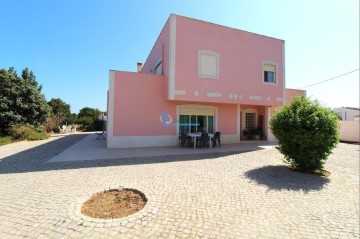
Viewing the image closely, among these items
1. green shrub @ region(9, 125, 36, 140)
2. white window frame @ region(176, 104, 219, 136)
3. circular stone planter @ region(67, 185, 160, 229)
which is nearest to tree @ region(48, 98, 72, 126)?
green shrub @ region(9, 125, 36, 140)

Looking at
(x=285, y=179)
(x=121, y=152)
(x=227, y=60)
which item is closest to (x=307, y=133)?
(x=285, y=179)

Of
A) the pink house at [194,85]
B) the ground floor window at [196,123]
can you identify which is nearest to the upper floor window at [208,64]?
the pink house at [194,85]

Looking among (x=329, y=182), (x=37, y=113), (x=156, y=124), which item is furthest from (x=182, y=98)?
(x=37, y=113)

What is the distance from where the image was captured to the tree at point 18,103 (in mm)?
14758

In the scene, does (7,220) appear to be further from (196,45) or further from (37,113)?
(37,113)

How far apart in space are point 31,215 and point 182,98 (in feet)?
26.5

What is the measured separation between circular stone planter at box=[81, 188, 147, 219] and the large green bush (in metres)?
5.08

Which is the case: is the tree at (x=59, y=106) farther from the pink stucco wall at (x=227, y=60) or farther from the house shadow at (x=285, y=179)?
the house shadow at (x=285, y=179)

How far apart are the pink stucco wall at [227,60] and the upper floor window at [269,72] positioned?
297mm

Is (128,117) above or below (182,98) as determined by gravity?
below

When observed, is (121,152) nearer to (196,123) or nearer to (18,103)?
(196,123)

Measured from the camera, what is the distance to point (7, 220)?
117 inches

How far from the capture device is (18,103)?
15.3 metres

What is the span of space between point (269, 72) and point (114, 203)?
42.8 ft
